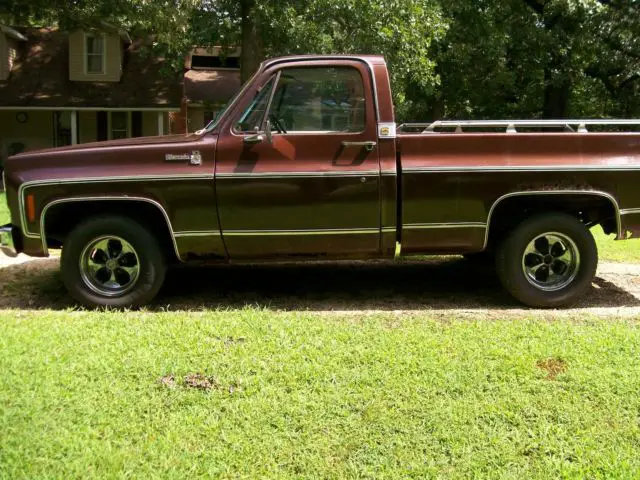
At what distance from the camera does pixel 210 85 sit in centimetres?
2438

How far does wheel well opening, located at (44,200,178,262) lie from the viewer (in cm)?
541

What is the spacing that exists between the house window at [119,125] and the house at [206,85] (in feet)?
6.61

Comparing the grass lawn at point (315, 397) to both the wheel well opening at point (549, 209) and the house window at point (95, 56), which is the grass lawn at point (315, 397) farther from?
the house window at point (95, 56)

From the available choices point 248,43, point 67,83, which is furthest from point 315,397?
point 67,83

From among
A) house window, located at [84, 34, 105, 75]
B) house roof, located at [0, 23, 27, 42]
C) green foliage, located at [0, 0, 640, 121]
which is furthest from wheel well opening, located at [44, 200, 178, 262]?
house window, located at [84, 34, 105, 75]

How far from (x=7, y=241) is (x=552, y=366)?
17.0ft

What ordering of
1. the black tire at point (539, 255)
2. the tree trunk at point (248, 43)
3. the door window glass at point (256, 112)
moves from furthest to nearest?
1. the tree trunk at point (248, 43)
2. the black tire at point (539, 255)
3. the door window glass at point (256, 112)

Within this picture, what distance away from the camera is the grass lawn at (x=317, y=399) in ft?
Result: 10.2

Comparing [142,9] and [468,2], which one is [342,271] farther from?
[468,2]

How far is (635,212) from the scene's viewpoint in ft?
17.9

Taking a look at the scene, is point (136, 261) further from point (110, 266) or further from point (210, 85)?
point (210, 85)

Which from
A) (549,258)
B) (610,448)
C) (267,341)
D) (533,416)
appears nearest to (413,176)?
(549,258)

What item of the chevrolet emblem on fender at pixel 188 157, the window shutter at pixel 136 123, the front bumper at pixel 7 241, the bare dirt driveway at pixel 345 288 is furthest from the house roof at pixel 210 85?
the chevrolet emblem on fender at pixel 188 157

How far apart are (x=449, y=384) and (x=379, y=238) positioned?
184 centimetres
